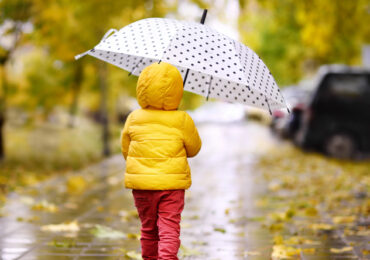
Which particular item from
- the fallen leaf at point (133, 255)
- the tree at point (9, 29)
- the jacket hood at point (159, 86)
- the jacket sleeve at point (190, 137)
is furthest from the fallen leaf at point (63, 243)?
the tree at point (9, 29)

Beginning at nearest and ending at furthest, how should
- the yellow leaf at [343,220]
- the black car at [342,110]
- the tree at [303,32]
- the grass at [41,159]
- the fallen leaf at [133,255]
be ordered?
the fallen leaf at [133,255]
the yellow leaf at [343,220]
the grass at [41,159]
the tree at [303,32]
the black car at [342,110]

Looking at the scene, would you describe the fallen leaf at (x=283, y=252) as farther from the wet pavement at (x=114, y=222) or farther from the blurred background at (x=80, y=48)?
the blurred background at (x=80, y=48)

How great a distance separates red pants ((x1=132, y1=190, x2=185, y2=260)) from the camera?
3.83 metres

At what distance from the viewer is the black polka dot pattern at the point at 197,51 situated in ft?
13.1

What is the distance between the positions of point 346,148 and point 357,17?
2.99 m

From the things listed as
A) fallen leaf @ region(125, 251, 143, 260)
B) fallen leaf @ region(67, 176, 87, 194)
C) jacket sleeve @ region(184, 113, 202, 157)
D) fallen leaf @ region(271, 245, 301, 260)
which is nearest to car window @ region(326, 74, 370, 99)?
fallen leaf @ region(67, 176, 87, 194)

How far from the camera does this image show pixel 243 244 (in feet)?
17.8

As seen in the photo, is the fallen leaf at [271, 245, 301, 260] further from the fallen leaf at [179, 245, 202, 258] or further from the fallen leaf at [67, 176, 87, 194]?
the fallen leaf at [67, 176, 87, 194]

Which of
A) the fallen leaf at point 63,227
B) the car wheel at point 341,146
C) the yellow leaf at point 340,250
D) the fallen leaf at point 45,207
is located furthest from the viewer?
the car wheel at point 341,146

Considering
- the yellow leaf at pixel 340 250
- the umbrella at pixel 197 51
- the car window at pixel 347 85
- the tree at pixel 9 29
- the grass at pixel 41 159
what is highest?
the tree at pixel 9 29

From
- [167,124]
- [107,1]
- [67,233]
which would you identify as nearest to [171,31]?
[167,124]

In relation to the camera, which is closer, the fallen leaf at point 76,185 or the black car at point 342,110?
the fallen leaf at point 76,185

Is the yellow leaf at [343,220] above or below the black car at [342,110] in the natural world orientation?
below

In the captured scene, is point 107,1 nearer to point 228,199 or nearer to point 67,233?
point 228,199
